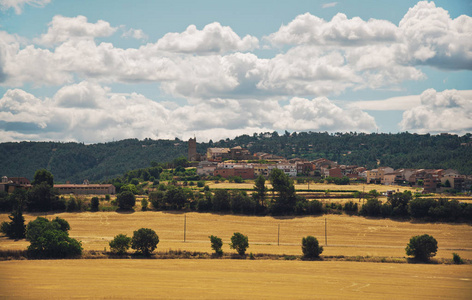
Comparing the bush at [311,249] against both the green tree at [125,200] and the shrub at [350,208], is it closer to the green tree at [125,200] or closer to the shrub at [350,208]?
the shrub at [350,208]

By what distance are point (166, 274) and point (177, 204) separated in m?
39.6

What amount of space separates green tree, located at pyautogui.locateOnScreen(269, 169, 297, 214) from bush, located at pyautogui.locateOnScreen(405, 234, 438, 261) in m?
29.6

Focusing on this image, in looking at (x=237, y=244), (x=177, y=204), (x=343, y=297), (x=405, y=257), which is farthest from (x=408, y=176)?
(x=343, y=297)

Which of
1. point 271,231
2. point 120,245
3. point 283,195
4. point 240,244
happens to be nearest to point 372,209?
point 283,195

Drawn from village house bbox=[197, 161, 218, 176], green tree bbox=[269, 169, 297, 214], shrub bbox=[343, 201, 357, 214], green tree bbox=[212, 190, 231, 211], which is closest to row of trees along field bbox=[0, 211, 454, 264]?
shrub bbox=[343, 201, 357, 214]

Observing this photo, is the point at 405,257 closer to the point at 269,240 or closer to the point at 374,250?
the point at 374,250

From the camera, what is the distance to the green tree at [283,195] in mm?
83750

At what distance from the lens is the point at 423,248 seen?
180ft

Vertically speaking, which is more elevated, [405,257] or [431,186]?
[431,186]

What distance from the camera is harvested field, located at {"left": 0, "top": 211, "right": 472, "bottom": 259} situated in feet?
199

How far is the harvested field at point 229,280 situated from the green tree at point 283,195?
1211 inches

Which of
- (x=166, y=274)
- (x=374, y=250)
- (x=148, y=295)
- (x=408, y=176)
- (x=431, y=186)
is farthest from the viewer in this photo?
(x=408, y=176)

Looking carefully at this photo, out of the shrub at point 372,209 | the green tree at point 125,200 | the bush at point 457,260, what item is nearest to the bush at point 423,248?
the bush at point 457,260

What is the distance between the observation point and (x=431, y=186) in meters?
111
